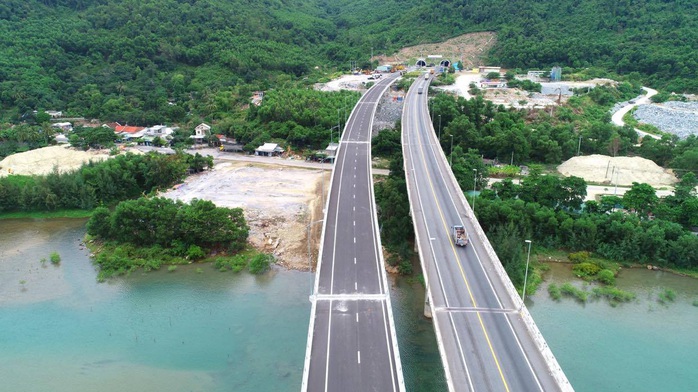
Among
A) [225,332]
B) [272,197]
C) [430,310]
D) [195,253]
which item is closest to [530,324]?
[430,310]

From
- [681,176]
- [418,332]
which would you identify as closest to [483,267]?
[418,332]

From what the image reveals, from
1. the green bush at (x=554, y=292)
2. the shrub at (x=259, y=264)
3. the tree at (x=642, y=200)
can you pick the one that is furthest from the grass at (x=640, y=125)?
the shrub at (x=259, y=264)

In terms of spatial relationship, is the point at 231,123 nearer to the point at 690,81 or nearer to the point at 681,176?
the point at 681,176

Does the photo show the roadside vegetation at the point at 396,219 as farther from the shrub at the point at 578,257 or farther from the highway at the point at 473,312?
the shrub at the point at 578,257

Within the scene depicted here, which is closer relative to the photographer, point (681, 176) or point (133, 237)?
point (133, 237)

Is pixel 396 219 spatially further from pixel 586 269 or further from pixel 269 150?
pixel 269 150

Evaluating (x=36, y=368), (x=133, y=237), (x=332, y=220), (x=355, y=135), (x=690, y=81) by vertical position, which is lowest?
(x=36, y=368)

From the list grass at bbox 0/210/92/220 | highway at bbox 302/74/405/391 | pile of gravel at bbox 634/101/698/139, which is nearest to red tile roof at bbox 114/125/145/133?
grass at bbox 0/210/92/220
